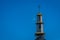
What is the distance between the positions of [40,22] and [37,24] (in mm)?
606

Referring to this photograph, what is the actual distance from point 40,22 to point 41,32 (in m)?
1.76

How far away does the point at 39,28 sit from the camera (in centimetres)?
8519

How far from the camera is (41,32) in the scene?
84.7 metres

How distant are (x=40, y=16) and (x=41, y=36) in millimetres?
3480

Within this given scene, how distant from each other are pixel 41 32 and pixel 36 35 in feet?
3.20

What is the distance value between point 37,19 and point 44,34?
290 cm

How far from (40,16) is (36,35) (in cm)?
344

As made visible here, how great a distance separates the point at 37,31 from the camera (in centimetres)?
8488

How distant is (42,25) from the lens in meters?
85.3

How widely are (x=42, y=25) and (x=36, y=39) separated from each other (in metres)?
2.57

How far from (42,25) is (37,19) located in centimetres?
134

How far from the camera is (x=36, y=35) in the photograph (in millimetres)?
84562

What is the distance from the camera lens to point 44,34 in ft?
278

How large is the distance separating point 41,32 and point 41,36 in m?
0.67
